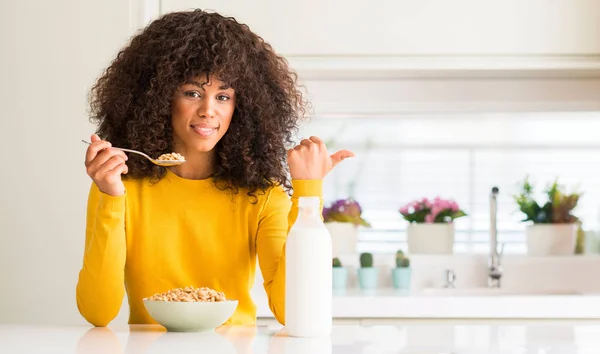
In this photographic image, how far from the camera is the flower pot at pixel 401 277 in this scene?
297 centimetres

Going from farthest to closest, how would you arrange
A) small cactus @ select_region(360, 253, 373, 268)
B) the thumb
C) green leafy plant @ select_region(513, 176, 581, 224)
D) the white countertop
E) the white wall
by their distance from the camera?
green leafy plant @ select_region(513, 176, 581, 224) → small cactus @ select_region(360, 253, 373, 268) → the white wall → the white countertop → the thumb

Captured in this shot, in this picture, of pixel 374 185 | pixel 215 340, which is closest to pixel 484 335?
pixel 215 340

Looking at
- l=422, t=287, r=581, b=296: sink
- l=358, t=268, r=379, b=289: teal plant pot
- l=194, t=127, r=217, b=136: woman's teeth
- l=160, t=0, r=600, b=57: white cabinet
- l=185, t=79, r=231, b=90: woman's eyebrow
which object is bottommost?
l=422, t=287, r=581, b=296: sink

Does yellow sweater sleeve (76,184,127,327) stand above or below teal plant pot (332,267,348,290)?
above

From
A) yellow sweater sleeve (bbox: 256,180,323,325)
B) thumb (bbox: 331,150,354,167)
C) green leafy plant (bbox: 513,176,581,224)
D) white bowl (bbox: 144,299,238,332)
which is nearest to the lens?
white bowl (bbox: 144,299,238,332)

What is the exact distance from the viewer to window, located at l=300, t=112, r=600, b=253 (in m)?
3.21

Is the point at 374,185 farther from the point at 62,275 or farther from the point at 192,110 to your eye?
the point at 192,110

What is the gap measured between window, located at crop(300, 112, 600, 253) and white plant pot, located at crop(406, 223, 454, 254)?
0.29ft

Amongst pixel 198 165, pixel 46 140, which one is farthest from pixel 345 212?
pixel 198 165

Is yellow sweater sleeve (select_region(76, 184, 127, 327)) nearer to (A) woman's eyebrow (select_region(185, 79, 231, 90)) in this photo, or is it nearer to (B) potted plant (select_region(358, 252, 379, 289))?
(A) woman's eyebrow (select_region(185, 79, 231, 90))

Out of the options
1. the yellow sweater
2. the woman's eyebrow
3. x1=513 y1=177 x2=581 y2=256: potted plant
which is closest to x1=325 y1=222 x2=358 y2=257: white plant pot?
x1=513 y1=177 x2=581 y2=256: potted plant

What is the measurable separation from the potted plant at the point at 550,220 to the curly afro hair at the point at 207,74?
1582mm

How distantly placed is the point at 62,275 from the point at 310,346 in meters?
1.73

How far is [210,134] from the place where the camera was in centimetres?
166
